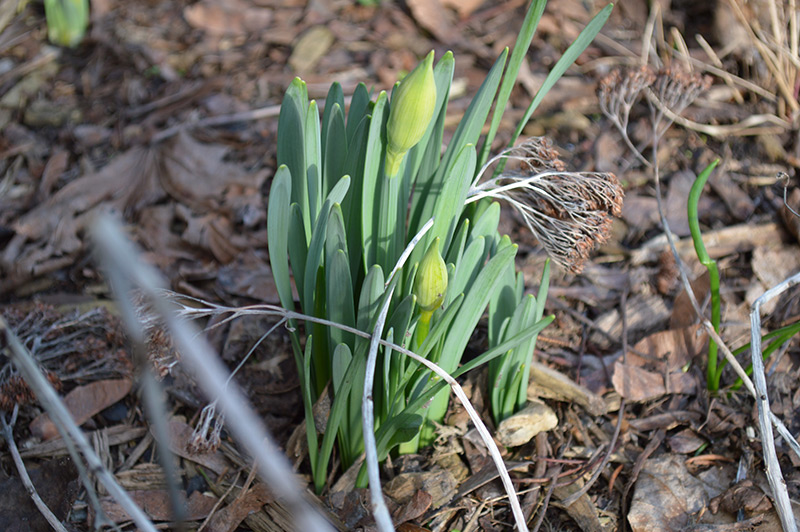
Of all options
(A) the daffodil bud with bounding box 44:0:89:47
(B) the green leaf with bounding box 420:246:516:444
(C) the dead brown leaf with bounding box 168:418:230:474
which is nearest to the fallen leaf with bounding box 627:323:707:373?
(B) the green leaf with bounding box 420:246:516:444

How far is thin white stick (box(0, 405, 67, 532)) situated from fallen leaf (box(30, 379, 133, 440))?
0.22 feet

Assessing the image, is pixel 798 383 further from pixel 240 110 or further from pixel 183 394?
pixel 240 110

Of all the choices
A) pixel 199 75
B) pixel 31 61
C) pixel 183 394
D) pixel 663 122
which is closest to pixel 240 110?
pixel 199 75

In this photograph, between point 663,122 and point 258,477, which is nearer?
point 258,477

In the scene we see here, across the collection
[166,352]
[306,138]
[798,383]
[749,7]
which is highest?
[749,7]

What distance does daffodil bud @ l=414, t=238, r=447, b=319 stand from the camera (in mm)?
1077

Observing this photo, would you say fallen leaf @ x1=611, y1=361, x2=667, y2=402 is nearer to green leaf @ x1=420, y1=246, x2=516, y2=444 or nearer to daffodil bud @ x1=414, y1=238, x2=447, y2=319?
green leaf @ x1=420, y1=246, x2=516, y2=444

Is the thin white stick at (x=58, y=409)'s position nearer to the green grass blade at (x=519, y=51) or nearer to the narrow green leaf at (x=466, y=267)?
the narrow green leaf at (x=466, y=267)

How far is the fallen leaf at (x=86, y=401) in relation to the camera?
1.69 metres

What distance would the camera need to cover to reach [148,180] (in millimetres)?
2480

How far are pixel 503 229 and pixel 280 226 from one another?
1117mm

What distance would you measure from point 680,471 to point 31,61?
10.6ft

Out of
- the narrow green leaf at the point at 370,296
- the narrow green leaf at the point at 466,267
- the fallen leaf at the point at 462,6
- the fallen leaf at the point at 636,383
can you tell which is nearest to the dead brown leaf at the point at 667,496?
Result: the fallen leaf at the point at 636,383

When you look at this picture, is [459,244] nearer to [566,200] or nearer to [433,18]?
[566,200]
